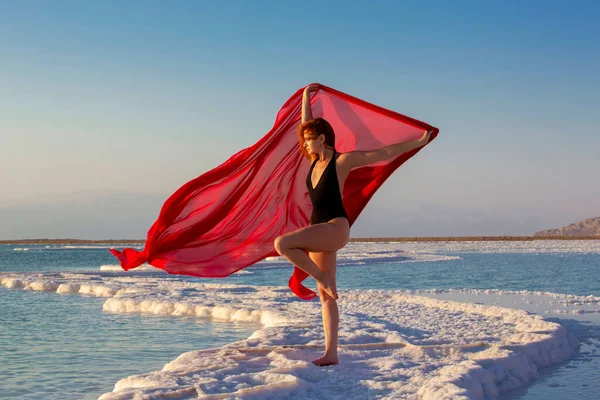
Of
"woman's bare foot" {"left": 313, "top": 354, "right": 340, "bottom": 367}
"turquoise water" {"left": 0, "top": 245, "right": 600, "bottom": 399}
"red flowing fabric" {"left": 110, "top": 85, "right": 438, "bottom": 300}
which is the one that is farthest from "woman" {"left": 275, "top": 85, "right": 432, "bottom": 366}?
"turquoise water" {"left": 0, "top": 245, "right": 600, "bottom": 399}

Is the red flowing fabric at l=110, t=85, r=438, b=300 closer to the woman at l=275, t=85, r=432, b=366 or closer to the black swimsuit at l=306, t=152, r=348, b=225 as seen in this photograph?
the woman at l=275, t=85, r=432, b=366

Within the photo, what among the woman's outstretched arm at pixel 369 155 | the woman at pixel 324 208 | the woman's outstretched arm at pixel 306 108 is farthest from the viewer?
the woman's outstretched arm at pixel 306 108

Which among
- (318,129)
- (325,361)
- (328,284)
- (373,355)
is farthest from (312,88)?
(373,355)

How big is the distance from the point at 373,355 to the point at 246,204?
2.34 meters

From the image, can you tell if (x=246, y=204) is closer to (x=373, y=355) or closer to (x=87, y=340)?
(x=373, y=355)

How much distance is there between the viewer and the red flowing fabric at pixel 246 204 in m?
7.47

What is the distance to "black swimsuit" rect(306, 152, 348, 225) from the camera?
19.6 ft

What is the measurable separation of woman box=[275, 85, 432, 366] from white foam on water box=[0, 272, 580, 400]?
2.86 feet

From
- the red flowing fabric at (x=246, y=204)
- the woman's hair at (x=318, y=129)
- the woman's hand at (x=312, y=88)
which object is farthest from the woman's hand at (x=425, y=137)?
the woman's hand at (x=312, y=88)

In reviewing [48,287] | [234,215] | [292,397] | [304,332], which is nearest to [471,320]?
[304,332]

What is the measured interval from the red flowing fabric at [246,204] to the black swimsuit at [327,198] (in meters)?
1.29

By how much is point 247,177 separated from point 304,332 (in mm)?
2730

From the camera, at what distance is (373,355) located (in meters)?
7.63

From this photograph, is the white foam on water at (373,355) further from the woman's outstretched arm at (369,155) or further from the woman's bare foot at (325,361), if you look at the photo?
the woman's outstretched arm at (369,155)
